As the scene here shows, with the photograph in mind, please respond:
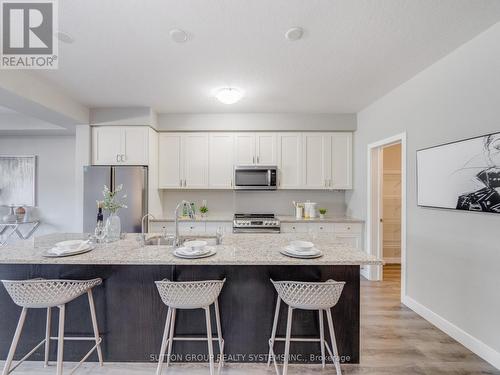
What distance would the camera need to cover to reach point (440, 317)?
2.34 metres

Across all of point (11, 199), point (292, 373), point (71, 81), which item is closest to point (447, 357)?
point (292, 373)

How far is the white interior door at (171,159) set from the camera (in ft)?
13.4

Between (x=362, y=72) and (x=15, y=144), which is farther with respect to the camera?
(x=15, y=144)

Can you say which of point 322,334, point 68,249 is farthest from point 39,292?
point 322,334

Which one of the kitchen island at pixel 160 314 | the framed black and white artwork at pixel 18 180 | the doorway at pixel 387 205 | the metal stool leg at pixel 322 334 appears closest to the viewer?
the metal stool leg at pixel 322 334

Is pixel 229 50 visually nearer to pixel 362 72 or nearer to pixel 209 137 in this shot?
pixel 362 72

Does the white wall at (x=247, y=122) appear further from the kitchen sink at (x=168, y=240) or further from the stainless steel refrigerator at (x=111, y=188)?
the kitchen sink at (x=168, y=240)

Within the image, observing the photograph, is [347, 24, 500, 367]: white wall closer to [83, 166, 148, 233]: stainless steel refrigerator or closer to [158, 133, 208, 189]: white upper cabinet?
[158, 133, 208, 189]: white upper cabinet

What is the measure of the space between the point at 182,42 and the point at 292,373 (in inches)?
110

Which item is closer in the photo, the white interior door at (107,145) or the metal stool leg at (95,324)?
the metal stool leg at (95,324)

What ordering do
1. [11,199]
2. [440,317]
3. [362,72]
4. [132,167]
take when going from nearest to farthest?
[440,317] < [362,72] < [132,167] < [11,199]

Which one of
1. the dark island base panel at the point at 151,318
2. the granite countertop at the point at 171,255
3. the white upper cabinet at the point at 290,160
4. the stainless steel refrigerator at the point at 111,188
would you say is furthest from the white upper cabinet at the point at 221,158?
the dark island base panel at the point at 151,318

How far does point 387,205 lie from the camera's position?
454 centimetres

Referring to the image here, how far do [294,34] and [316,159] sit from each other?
2416mm
